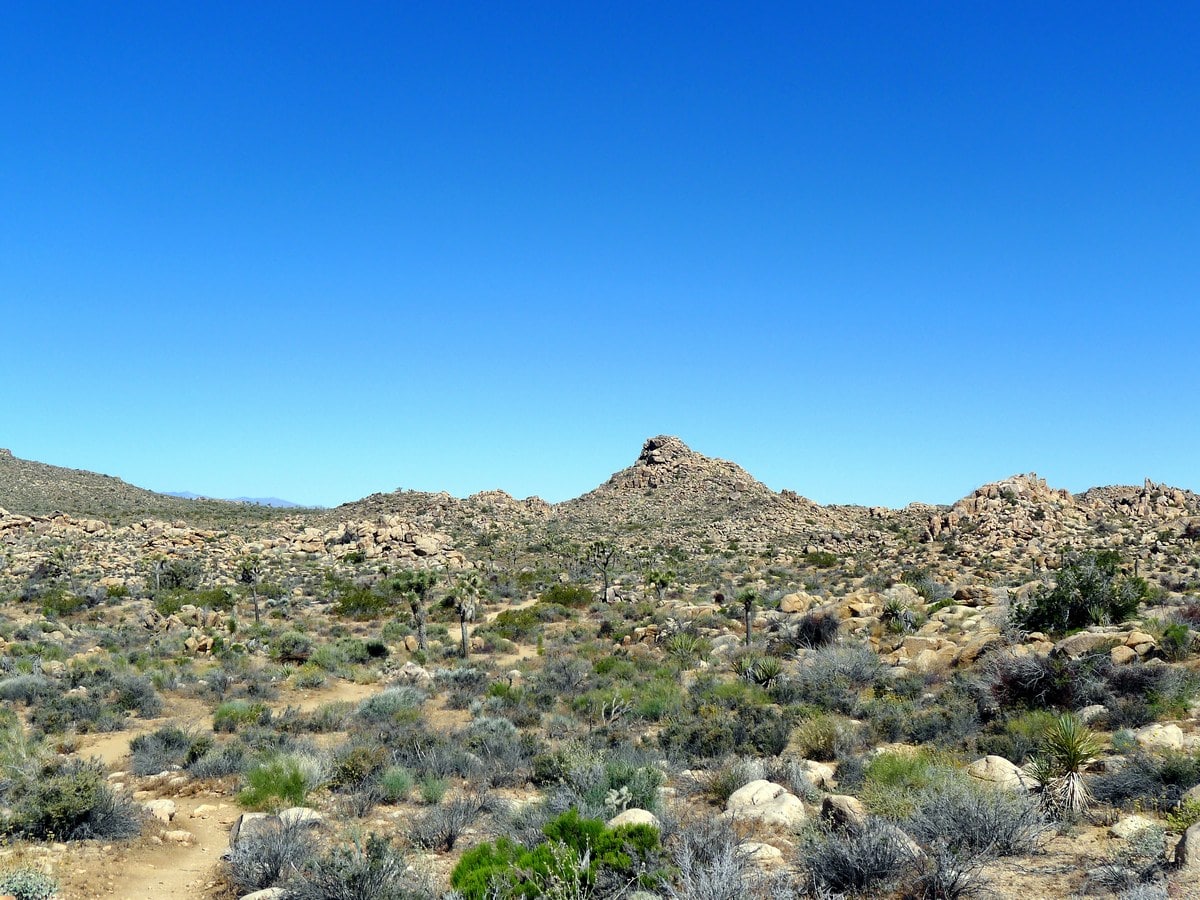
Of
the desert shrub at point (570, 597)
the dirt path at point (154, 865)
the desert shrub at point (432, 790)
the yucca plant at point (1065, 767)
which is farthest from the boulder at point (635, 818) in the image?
the desert shrub at point (570, 597)

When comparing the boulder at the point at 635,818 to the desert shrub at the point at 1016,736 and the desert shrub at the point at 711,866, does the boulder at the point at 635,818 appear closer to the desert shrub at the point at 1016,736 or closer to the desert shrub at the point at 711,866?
the desert shrub at the point at 711,866

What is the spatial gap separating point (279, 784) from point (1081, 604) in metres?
20.3

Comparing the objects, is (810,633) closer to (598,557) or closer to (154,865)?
(154,865)

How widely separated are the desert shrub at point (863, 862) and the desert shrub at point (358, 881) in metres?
3.98

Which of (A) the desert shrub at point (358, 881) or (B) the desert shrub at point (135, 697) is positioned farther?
(B) the desert shrub at point (135, 697)

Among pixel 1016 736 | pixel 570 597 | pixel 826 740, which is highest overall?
pixel 1016 736

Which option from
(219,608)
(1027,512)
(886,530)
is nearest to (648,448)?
(886,530)

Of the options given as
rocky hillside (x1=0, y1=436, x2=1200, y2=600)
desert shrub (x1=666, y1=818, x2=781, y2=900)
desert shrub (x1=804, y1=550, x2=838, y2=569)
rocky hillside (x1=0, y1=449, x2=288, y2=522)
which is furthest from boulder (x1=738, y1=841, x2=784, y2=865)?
rocky hillside (x1=0, y1=449, x2=288, y2=522)

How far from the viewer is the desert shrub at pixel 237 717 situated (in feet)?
56.5

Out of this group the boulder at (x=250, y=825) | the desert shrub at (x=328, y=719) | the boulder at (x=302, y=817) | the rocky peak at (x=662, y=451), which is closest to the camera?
the boulder at (x=250, y=825)

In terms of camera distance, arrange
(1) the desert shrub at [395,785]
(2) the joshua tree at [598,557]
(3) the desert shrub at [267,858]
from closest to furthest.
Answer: (3) the desert shrub at [267,858] < (1) the desert shrub at [395,785] < (2) the joshua tree at [598,557]

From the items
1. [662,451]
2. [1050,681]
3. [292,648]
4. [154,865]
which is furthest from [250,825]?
[662,451]

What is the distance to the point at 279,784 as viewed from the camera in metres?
11.8

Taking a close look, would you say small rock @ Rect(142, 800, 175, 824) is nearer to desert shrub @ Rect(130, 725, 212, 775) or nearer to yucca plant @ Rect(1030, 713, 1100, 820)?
desert shrub @ Rect(130, 725, 212, 775)
